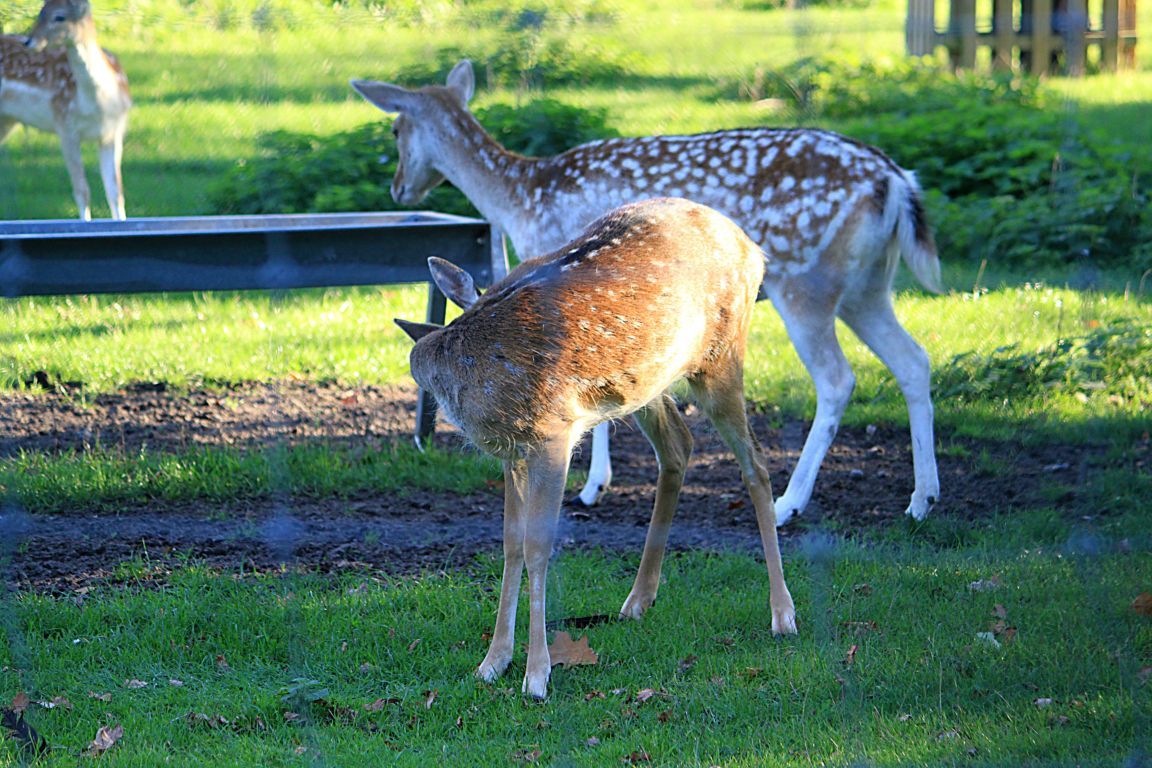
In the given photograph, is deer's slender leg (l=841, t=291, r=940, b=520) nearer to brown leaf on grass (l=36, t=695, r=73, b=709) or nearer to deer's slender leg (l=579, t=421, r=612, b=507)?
deer's slender leg (l=579, t=421, r=612, b=507)

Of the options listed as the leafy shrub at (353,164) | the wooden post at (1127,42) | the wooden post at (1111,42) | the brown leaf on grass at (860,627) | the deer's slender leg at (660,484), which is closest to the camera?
the brown leaf on grass at (860,627)

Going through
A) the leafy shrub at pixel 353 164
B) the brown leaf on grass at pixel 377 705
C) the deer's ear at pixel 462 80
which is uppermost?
the deer's ear at pixel 462 80

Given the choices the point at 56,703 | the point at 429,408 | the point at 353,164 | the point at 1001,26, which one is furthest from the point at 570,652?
the point at 1001,26

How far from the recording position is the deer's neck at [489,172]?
6.64 metres

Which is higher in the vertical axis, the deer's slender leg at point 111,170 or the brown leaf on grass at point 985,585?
the deer's slender leg at point 111,170

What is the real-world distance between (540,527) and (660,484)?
2.77 ft

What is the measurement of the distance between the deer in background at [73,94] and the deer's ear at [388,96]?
3921mm

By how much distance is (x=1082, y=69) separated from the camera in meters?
16.8

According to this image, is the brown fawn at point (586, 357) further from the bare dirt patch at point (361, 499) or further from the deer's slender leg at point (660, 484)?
the bare dirt patch at point (361, 499)

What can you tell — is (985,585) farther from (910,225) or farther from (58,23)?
(58,23)

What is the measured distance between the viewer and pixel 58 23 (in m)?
9.84

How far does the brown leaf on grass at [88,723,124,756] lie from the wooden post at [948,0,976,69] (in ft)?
50.4

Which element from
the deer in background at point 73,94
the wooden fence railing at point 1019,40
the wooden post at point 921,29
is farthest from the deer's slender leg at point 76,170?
the wooden fence railing at point 1019,40

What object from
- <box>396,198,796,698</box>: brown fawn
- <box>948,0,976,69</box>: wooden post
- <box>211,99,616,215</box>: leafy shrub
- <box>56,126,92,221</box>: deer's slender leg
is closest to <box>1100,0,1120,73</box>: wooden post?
<box>948,0,976,69</box>: wooden post
